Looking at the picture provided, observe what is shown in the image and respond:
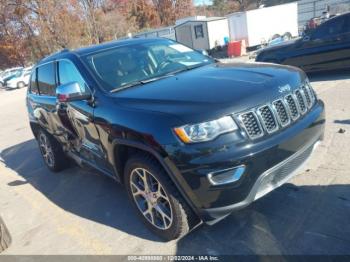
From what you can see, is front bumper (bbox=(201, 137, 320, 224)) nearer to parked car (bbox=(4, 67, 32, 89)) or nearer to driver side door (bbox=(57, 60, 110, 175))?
driver side door (bbox=(57, 60, 110, 175))

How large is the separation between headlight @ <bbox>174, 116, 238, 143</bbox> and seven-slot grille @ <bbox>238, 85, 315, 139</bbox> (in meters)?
0.11

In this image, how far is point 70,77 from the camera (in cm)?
440

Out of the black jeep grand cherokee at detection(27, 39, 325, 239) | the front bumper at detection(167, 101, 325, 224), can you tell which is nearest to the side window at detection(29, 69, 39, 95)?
the black jeep grand cherokee at detection(27, 39, 325, 239)

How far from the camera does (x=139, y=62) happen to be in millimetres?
4289

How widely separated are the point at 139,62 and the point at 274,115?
1.85 m

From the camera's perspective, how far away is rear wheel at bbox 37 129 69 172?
19.0 ft

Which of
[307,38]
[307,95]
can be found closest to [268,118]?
[307,95]

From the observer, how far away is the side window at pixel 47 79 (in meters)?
5.09

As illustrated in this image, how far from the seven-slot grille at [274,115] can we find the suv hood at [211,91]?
0.21 ft

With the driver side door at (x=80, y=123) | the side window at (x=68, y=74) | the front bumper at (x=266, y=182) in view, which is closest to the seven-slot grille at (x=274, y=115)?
the front bumper at (x=266, y=182)

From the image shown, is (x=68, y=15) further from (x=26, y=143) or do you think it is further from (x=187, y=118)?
(x=187, y=118)

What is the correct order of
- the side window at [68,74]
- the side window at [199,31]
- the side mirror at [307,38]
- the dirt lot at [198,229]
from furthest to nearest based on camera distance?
the side window at [199,31]
the side mirror at [307,38]
the side window at [68,74]
the dirt lot at [198,229]

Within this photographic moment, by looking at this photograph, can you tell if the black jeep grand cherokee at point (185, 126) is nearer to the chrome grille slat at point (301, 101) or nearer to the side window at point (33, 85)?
the chrome grille slat at point (301, 101)

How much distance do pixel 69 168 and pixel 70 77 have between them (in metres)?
2.34
